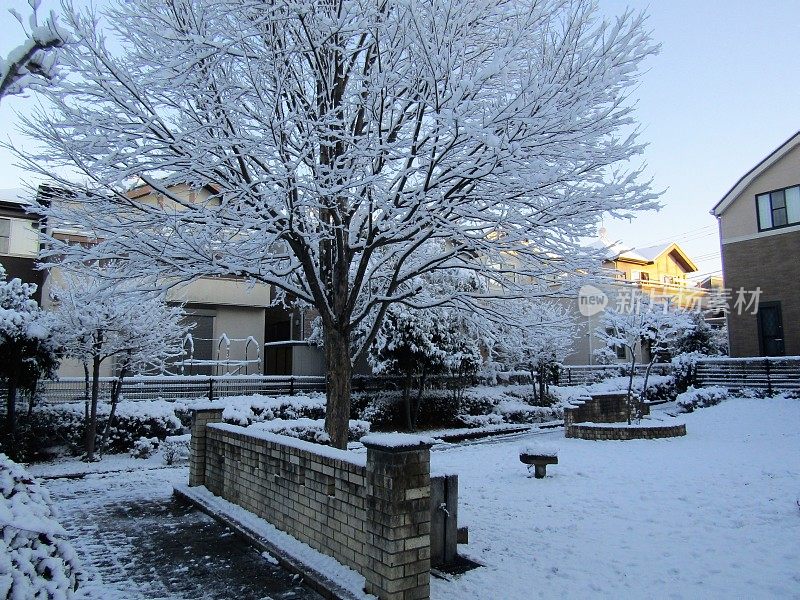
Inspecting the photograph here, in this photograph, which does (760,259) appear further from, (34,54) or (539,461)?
(34,54)

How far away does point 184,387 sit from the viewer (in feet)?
50.9

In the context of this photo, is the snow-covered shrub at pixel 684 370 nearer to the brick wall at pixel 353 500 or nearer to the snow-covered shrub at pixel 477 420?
the snow-covered shrub at pixel 477 420

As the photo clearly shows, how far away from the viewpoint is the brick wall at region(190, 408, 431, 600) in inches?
170

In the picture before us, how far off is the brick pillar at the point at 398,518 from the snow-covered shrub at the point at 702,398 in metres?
16.9

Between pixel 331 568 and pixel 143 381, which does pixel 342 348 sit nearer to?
pixel 331 568

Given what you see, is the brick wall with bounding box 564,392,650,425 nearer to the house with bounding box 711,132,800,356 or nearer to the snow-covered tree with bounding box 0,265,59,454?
the house with bounding box 711,132,800,356

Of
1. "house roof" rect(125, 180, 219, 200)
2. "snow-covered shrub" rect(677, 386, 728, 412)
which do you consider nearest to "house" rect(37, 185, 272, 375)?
"house roof" rect(125, 180, 219, 200)

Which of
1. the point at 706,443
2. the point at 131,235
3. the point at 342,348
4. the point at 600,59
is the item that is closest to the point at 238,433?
the point at 342,348

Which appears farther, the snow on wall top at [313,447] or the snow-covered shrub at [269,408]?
the snow-covered shrub at [269,408]

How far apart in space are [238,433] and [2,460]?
4.19 metres

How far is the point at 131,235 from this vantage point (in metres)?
6.66

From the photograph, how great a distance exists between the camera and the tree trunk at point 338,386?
756cm

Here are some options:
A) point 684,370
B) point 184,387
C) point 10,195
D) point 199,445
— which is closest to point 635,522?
point 199,445

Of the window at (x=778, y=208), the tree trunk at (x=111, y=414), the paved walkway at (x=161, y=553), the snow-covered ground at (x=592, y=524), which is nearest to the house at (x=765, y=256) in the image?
the window at (x=778, y=208)
